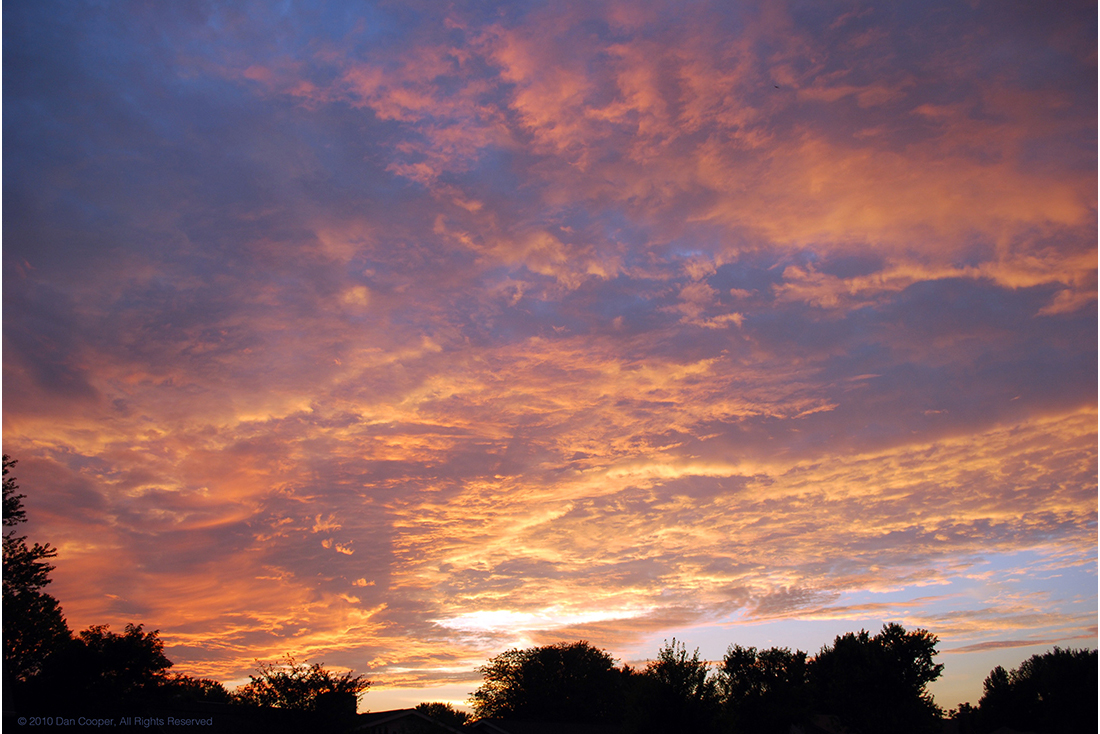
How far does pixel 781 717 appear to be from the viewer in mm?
72125

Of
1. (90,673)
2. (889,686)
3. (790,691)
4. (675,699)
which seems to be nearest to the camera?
(90,673)

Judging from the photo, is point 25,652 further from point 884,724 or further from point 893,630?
point 893,630

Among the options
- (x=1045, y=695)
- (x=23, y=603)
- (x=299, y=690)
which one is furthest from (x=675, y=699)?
(x=1045, y=695)

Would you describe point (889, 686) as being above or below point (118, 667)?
below

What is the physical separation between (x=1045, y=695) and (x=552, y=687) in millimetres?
59729

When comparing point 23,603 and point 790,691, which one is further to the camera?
point 790,691

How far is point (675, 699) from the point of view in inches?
1770

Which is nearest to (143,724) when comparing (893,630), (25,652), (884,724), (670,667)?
(25,652)

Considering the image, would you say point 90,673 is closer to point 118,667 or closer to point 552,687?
point 118,667

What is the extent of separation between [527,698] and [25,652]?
6309cm

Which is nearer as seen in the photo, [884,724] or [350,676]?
[350,676]

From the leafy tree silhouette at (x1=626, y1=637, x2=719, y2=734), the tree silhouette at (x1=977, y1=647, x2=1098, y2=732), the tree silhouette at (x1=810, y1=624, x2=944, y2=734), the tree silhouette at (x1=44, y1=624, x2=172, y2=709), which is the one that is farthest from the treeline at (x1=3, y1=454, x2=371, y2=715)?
the tree silhouette at (x1=977, y1=647, x2=1098, y2=732)

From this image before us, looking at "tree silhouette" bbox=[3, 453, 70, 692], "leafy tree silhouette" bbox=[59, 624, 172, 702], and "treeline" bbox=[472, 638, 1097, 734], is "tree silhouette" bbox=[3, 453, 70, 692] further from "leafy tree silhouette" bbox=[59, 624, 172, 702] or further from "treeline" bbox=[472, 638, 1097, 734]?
"treeline" bbox=[472, 638, 1097, 734]

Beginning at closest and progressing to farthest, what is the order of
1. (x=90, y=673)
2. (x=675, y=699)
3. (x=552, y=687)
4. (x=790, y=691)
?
(x=90, y=673), (x=675, y=699), (x=790, y=691), (x=552, y=687)
